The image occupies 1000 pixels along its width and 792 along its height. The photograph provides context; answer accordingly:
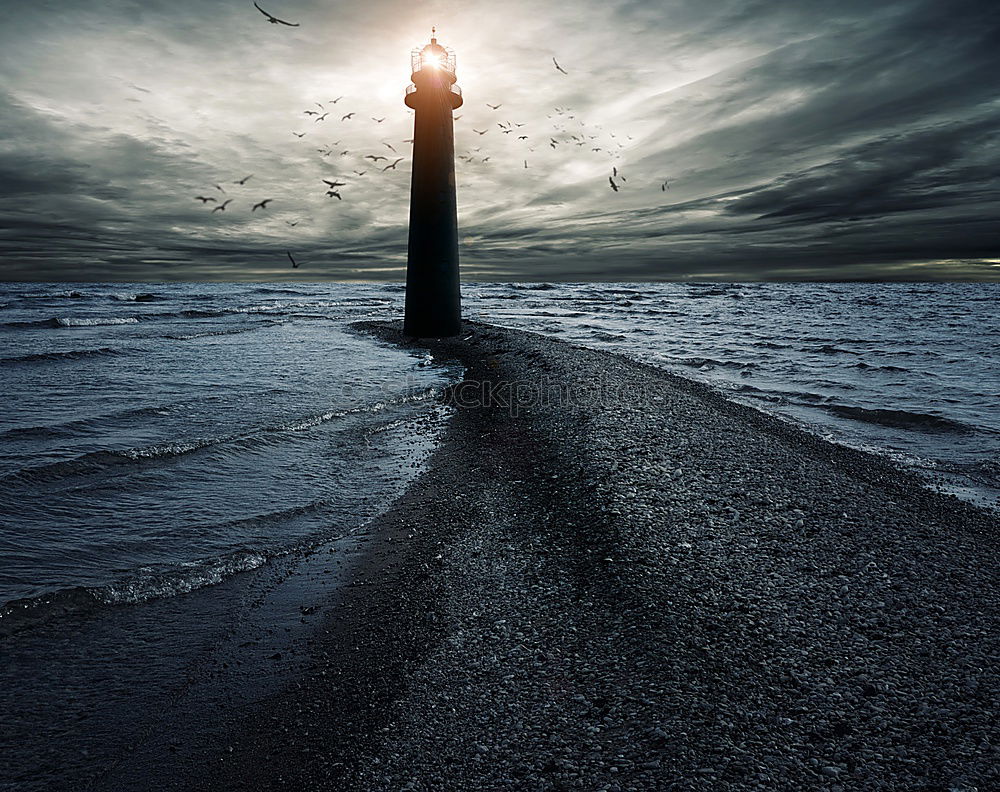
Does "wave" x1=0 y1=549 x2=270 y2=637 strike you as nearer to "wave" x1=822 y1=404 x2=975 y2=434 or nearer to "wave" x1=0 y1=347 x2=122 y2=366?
"wave" x1=822 y1=404 x2=975 y2=434

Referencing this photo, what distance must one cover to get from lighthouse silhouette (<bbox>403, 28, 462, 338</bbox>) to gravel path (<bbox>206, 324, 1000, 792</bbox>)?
1487 centimetres

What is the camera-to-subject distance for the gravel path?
314 centimetres

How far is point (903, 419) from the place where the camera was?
38.7 ft

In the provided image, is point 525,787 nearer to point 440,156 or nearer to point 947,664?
point 947,664

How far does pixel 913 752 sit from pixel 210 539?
20.7 feet

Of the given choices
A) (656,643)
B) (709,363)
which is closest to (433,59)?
(709,363)

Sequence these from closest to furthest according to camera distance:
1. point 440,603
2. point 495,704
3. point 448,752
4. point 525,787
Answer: point 525,787 → point 448,752 → point 495,704 → point 440,603

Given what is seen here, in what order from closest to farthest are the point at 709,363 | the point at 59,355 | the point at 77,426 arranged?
1. the point at 77,426
2. the point at 709,363
3. the point at 59,355

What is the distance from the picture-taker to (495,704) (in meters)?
3.63

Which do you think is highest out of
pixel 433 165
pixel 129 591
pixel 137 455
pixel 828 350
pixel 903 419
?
pixel 433 165

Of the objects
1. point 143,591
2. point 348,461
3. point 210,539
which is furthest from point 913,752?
point 348,461

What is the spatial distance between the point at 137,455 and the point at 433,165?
14.8 m

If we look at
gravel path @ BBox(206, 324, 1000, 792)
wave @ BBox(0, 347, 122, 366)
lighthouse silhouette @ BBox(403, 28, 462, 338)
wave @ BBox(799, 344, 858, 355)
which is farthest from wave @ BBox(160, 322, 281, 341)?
wave @ BBox(799, 344, 858, 355)

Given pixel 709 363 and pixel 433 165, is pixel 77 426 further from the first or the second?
pixel 709 363
